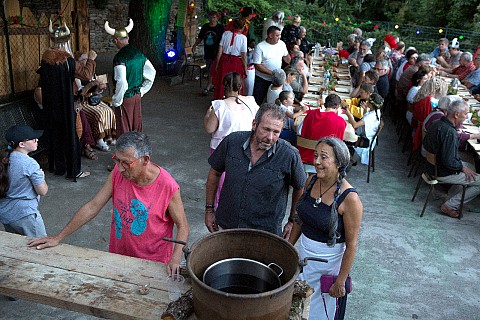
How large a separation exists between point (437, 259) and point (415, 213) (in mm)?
1109

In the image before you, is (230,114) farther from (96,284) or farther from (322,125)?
(96,284)

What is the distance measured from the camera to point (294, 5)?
23.6 metres

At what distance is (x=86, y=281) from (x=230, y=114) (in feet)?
7.27

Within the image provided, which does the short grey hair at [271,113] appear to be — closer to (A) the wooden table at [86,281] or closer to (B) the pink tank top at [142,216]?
(B) the pink tank top at [142,216]

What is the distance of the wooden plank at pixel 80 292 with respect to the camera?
2.27m

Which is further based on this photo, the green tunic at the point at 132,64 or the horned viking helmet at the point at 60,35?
the green tunic at the point at 132,64

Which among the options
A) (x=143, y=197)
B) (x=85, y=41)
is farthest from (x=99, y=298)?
(x=85, y=41)

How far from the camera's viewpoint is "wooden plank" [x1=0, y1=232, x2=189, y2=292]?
250 centimetres

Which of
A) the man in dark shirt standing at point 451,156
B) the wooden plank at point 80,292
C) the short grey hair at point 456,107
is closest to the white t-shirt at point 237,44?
the man in dark shirt standing at point 451,156

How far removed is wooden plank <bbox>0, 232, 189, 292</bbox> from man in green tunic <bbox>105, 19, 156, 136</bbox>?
3.51 metres

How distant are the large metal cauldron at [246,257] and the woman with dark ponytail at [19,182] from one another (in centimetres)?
212

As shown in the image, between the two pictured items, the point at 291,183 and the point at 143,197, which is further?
the point at 291,183

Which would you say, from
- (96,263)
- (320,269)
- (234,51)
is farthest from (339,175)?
(234,51)

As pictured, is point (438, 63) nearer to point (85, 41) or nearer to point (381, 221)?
point (381, 221)
